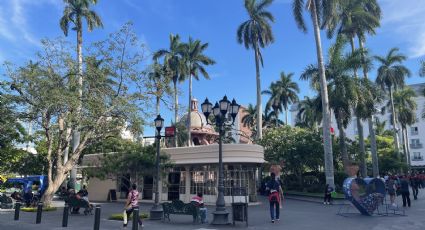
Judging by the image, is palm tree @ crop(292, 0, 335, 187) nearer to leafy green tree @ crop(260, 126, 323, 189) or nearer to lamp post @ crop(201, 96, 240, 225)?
leafy green tree @ crop(260, 126, 323, 189)

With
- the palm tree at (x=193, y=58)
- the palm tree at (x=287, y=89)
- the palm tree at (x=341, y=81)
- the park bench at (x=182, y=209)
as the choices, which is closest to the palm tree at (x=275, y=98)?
the palm tree at (x=287, y=89)

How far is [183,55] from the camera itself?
4500 centimetres

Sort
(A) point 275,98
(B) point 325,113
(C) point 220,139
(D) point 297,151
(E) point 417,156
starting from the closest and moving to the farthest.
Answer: (C) point 220,139
(B) point 325,113
(D) point 297,151
(A) point 275,98
(E) point 417,156

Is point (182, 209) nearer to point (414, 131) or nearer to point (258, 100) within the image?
point (258, 100)

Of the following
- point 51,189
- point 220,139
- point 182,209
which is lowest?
point 182,209

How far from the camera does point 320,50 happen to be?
1126 inches

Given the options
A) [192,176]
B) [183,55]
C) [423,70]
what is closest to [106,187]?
[192,176]

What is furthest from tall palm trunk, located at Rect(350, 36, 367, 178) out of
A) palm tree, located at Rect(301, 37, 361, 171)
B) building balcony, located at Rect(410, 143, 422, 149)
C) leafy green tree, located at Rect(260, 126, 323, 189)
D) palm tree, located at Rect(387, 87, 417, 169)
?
building balcony, located at Rect(410, 143, 422, 149)

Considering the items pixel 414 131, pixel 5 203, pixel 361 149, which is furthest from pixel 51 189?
pixel 414 131

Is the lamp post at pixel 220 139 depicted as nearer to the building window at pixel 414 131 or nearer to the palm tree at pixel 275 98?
the palm tree at pixel 275 98

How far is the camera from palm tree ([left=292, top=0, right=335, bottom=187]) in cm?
2653

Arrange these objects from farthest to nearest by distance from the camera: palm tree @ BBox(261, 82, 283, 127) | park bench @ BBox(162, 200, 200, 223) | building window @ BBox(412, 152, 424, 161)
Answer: building window @ BBox(412, 152, 424, 161)
palm tree @ BBox(261, 82, 283, 127)
park bench @ BBox(162, 200, 200, 223)

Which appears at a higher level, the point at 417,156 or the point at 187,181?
the point at 417,156

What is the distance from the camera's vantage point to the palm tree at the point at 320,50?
26531 mm
